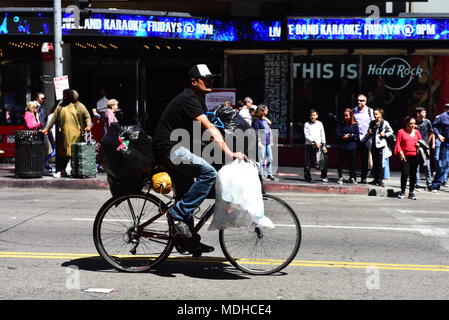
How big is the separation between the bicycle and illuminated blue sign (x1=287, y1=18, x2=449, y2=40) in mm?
13631

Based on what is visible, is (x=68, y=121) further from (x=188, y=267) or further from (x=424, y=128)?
(x=188, y=267)

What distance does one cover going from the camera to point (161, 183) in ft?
21.5

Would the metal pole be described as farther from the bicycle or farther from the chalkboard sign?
the bicycle

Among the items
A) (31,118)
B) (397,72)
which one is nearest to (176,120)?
(31,118)

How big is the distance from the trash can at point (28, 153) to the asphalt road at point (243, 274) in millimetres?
4350

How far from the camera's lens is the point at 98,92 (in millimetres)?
21453

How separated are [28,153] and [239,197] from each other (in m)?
10.3

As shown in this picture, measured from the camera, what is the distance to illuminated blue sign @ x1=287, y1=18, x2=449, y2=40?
19.3 m

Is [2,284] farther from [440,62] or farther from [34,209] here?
[440,62]

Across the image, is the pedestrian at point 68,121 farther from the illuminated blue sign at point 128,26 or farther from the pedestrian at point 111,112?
the illuminated blue sign at point 128,26

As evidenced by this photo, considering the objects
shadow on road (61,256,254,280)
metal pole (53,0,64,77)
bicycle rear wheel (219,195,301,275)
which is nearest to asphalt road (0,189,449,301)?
shadow on road (61,256,254,280)

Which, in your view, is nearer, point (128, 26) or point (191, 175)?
point (191, 175)

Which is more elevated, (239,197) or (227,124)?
(227,124)

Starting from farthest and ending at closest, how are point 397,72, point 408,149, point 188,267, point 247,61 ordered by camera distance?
point 247,61 → point 397,72 → point 408,149 → point 188,267
